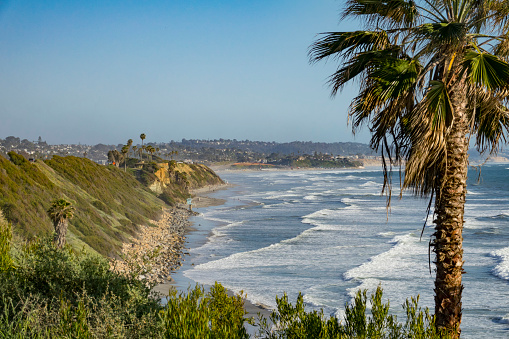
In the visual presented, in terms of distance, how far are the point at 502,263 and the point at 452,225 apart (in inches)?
841

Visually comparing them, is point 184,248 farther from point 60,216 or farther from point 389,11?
point 389,11

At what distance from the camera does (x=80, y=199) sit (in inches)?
1288

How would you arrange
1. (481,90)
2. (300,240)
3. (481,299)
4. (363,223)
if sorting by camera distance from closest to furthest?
(481,90) → (481,299) → (300,240) → (363,223)

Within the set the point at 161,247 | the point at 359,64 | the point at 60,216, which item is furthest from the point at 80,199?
the point at 359,64

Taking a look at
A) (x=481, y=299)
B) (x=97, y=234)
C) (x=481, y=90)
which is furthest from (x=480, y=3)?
(x=97, y=234)

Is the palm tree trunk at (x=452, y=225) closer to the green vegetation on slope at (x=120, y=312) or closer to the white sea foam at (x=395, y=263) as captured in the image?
the green vegetation on slope at (x=120, y=312)

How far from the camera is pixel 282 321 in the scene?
7.83m

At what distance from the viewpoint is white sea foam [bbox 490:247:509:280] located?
74.3ft

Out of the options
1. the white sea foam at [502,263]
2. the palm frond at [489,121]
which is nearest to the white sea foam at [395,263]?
the white sea foam at [502,263]

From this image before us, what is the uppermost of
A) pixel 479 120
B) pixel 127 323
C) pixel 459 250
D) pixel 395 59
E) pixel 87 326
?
pixel 395 59

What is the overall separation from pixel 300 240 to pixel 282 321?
1027 inches

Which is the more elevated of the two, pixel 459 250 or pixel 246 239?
pixel 459 250

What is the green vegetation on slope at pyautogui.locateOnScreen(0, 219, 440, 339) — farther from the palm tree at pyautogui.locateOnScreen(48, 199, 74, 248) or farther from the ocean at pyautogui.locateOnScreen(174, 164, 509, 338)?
the palm tree at pyautogui.locateOnScreen(48, 199, 74, 248)

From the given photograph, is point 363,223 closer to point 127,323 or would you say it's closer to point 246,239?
point 246,239
